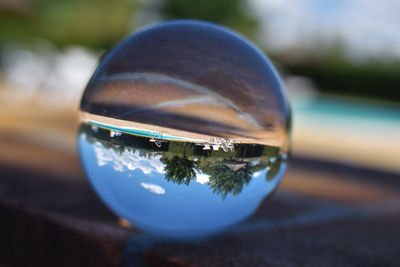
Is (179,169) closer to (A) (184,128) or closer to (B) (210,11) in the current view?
(A) (184,128)

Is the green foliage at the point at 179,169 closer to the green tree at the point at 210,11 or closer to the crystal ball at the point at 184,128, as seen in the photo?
the crystal ball at the point at 184,128

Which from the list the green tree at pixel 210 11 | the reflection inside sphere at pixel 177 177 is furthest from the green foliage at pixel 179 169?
the green tree at pixel 210 11

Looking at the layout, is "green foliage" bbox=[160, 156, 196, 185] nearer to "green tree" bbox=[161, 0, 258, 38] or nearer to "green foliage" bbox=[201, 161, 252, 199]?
"green foliage" bbox=[201, 161, 252, 199]

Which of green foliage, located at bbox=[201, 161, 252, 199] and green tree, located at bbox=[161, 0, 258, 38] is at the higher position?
green tree, located at bbox=[161, 0, 258, 38]

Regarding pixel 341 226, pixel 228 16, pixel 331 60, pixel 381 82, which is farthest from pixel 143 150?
pixel 331 60

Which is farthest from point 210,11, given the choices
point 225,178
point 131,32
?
point 225,178

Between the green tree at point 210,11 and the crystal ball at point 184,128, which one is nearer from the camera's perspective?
the crystal ball at point 184,128

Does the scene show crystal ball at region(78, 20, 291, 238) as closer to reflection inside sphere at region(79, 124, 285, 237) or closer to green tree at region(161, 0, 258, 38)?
reflection inside sphere at region(79, 124, 285, 237)

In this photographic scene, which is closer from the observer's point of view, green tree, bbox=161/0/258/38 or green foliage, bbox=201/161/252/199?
green foliage, bbox=201/161/252/199

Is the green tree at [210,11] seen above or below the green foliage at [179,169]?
above

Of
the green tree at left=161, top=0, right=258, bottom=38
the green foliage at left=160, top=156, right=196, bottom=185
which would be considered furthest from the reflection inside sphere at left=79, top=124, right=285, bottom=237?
the green tree at left=161, top=0, right=258, bottom=38
